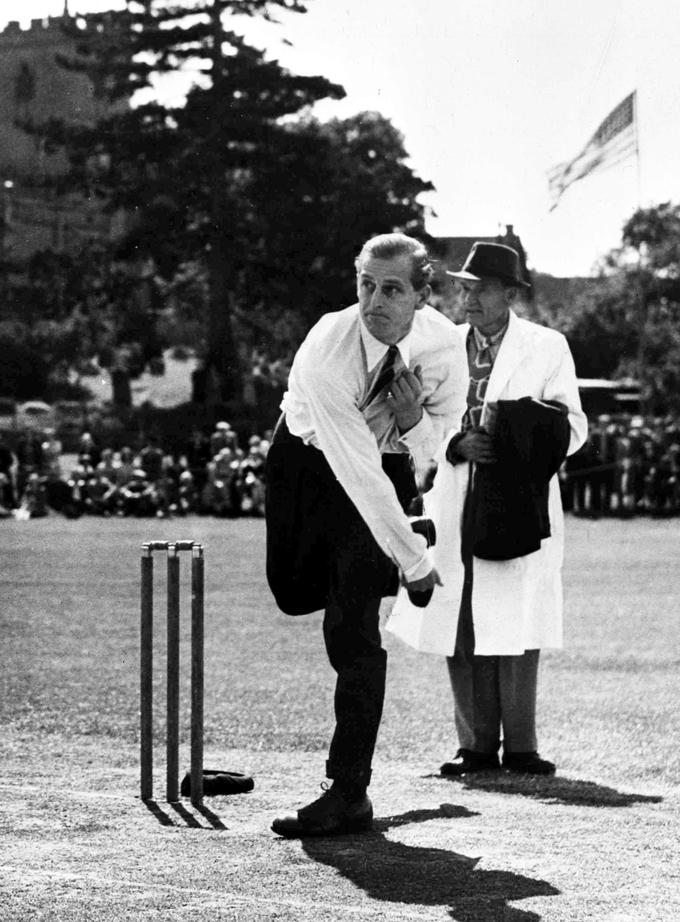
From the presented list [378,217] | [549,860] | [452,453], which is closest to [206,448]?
[378,217]

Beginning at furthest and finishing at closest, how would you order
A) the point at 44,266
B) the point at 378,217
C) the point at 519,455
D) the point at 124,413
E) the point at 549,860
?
the point at 124,413
the point at 44,266
the point at 378,217
the point at 519,455
the point at 549,860

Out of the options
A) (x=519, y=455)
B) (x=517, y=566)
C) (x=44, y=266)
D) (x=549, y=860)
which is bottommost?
(x=549, y=860)

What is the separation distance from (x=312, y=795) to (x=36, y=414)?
67.8m

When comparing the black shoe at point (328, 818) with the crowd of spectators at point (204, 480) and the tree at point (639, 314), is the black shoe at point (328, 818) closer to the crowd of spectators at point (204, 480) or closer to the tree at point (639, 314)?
the crowd of spectators at point (204, 480)

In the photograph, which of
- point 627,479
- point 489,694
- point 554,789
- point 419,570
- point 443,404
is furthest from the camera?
point 627,479

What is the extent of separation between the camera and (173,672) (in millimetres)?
6887

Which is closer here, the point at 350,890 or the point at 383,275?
the point at 350,890

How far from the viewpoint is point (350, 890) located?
17.3 feet

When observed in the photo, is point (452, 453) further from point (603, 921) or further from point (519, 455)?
point (603, 921)

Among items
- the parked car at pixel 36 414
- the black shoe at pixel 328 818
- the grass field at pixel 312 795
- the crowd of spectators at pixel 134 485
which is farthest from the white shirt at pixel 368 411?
the parked car at pixel 36 414

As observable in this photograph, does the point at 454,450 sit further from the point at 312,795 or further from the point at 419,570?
the point at 419,570

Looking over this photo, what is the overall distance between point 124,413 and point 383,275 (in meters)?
55.3

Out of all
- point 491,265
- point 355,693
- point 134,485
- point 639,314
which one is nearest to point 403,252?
point 355,693

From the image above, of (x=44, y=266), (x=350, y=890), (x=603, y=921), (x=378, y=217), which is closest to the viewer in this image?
(x=603, y=921)
